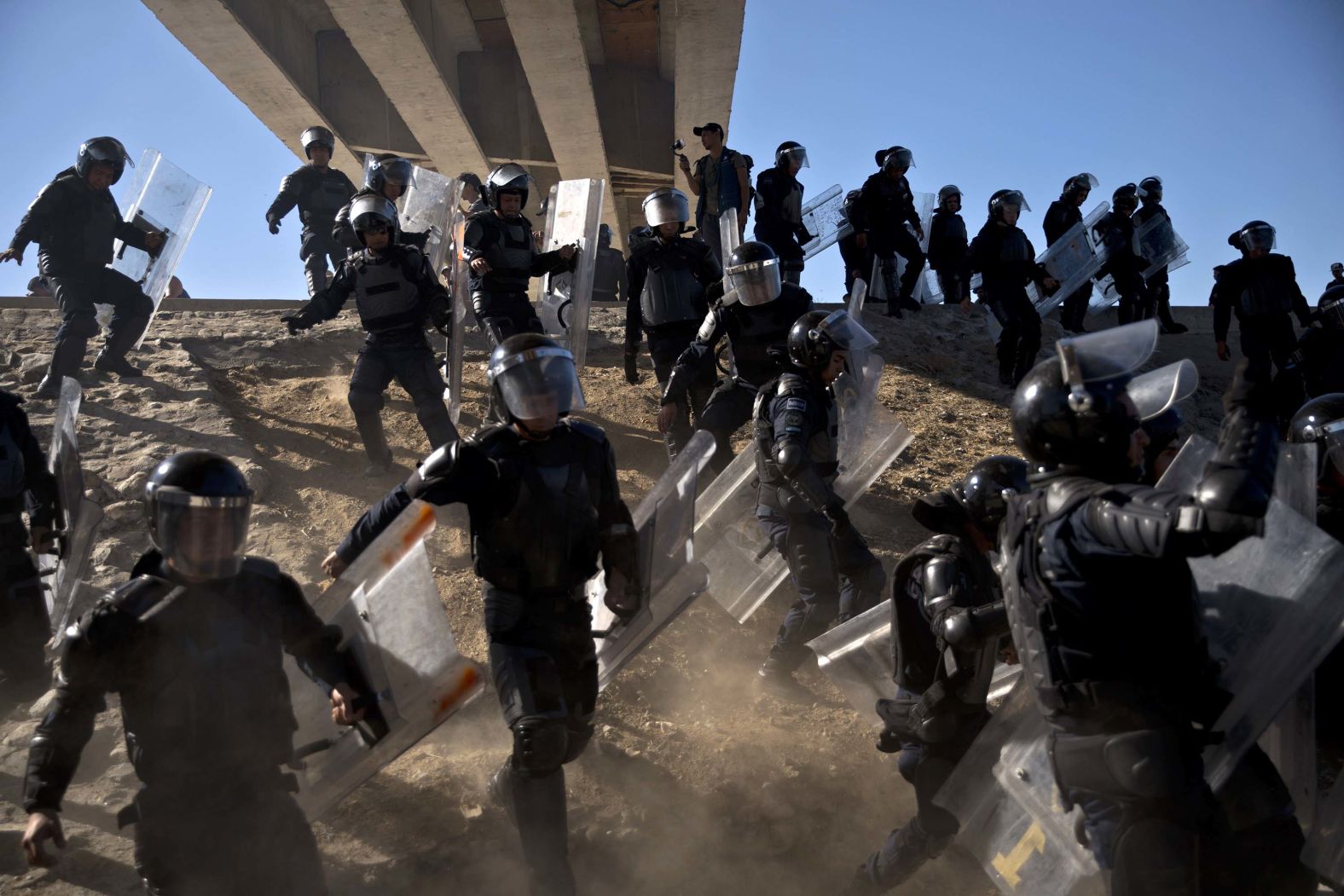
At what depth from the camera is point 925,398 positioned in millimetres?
9336

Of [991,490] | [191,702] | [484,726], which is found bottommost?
[484,726]

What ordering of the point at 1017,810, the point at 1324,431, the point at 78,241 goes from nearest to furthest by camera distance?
the point at 1017,810, the point at 1324,431, the point at 78,241

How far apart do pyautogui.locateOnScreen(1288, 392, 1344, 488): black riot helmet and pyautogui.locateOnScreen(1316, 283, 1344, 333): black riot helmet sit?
12.3 feet

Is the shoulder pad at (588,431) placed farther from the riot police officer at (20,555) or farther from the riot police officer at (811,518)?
the riot police officer at (20,555)

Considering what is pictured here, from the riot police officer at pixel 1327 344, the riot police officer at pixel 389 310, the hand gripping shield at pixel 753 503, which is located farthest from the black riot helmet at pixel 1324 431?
the riot police officer at pixel 389 310

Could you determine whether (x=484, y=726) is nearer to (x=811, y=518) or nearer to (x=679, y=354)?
(x=811, y=518)

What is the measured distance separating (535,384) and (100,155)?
18.4 ft

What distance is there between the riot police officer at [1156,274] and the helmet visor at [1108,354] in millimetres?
10078

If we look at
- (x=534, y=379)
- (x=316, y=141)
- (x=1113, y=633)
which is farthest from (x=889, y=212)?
(x=1113, y=633)

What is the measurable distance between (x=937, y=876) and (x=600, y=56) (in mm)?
14643

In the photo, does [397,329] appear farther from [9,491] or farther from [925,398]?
[925,398]

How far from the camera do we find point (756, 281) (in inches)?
237

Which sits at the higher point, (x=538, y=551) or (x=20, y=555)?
(x=538, y=551)

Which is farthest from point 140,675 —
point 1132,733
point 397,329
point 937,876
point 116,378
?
point 116,378
